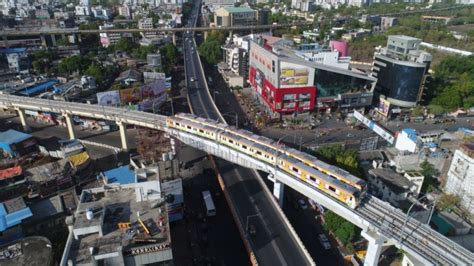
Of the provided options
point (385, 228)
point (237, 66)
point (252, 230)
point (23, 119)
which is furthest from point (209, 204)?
point (237, 66)

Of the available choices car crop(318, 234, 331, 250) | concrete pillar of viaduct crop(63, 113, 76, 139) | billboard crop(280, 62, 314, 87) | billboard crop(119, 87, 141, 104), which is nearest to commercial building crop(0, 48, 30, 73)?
billboard crop(119, 87, 141, 104)

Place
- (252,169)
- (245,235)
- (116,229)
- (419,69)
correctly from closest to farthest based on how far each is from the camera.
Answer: (116,229) → (245,235) → (252,169) → (419,69)

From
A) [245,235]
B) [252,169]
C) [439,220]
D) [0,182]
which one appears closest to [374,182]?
[439,220]

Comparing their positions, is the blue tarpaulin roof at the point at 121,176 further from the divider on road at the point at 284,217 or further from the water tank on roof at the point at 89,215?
the divider on road at the point at 284,217

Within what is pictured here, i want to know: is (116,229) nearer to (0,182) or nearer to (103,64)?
(0,182)

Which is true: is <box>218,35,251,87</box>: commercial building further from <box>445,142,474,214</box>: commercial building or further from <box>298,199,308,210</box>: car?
<box>445,142,474,214</box>: commercial building

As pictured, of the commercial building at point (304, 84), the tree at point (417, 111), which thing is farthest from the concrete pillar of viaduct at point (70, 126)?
the tree at point (417, 111)

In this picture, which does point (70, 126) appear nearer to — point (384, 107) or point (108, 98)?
point (108, 98)
